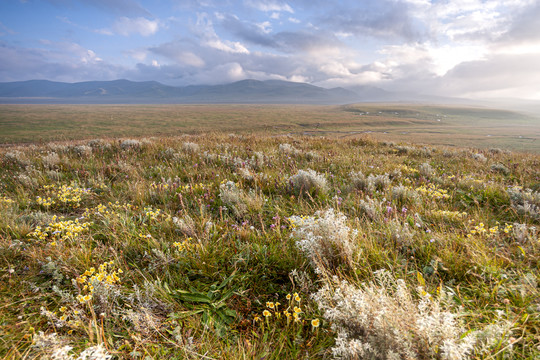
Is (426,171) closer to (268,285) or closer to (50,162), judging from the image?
(268,285)

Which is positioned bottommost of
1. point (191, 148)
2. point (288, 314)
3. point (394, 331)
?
point (288, 314)

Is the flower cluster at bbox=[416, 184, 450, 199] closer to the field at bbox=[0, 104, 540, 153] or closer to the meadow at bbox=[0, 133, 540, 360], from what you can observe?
the meadow at bbox=[0, 133, 540, 360]

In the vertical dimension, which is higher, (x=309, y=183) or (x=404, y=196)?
(x=309, y=183)

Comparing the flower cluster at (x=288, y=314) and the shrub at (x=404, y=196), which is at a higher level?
the shrub at (x=404, y=196)

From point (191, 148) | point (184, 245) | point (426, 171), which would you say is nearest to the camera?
point (184, 245)

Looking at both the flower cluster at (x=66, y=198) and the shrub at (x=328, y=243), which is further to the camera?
the flower cluster at (x=66, y=198)

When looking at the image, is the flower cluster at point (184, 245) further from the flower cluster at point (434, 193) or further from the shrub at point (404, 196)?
the flower cluster at point (434, 193)

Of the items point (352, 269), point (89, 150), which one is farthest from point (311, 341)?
point (89, 150)

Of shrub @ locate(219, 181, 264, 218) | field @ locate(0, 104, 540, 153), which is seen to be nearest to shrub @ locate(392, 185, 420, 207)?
shrub @ locate(219, 181, 264, 218)

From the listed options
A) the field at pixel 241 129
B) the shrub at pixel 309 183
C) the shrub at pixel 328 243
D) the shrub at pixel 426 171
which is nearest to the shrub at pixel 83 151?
the shrub at pixel 309 183

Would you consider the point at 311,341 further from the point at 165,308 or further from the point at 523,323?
the point at 523,323

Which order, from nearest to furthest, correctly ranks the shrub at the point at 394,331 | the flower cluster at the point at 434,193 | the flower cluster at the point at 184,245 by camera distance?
the shrub at the point at 394,331 → the flower cluster at the point at 184,245 → the flower cluster at the point at 434,193

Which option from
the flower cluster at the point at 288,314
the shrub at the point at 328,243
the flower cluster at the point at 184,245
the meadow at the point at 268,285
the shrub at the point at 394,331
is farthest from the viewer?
the flower cluster at the point at 184,245

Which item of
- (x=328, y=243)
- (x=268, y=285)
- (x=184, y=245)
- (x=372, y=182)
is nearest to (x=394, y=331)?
(x=328, y=243)
